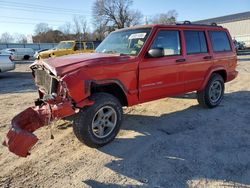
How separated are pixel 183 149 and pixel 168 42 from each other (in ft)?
7.55

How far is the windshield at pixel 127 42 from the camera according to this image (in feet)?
18.1

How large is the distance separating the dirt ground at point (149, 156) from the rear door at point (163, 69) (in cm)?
70

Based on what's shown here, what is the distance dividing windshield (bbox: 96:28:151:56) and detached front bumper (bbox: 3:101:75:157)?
1783mm

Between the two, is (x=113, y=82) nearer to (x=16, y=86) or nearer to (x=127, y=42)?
(x=127, y=42)

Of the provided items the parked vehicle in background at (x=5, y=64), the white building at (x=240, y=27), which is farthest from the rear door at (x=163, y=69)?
the white building at (x=240, y=27)

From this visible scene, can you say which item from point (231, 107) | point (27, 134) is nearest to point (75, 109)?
point (27, 134)

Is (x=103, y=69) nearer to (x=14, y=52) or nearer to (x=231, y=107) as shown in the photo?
(x=231, y=107)

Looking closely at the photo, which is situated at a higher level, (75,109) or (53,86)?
(53,86)

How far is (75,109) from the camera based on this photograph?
180 inches

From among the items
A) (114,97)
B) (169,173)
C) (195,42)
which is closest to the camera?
(169,173)

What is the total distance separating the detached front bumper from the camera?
3.98m

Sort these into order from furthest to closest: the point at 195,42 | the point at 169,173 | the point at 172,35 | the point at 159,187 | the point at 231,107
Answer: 1. the point at 231,107
2. the point at 195,42
3. the point at 172,35
4. the point at 169,173
5. the point at 159,187

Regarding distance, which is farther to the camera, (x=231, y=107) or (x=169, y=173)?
(x=231, y=107)

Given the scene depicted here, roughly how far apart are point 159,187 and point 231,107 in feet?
14.3
